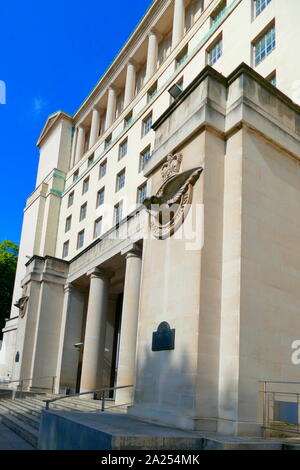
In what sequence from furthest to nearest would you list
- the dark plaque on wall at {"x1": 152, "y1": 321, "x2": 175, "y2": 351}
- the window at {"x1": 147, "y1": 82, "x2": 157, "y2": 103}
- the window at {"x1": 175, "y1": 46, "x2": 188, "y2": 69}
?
the window at {"x1": 147, "y1": 82, "x2": 157, "y2": 103}, the window at {"x1": 175, "y1": 46, "x2": 188, "y2": 69}, the dark plaque on wall at {"x1": 152, "y1": 321, "x2": 175, "y2": 351}

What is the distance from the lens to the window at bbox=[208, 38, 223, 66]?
83.1ft

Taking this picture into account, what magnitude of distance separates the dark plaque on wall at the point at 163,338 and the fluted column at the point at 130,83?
26432 millimetres

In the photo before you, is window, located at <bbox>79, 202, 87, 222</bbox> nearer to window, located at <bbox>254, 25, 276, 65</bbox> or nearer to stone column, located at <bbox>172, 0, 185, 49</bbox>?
stone column, located at <bbox>172, 0, 185, 49</bbox>

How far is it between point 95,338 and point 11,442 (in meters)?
10.4

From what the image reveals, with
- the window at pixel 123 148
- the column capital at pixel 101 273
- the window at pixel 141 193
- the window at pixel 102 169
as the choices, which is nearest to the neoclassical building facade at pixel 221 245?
the column capital at pixel 101 273

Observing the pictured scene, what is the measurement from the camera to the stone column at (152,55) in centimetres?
3281

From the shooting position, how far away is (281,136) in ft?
42.4

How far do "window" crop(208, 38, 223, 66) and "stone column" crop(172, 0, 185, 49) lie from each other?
4.91 m

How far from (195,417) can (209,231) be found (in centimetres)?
440

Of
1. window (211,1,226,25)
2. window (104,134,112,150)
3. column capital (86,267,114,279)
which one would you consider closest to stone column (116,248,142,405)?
column capital (86,267,114,279)

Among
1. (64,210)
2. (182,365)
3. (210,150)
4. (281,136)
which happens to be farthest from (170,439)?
(64,210)

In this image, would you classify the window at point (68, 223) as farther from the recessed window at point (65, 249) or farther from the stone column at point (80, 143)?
the stone column at point (80, 143)

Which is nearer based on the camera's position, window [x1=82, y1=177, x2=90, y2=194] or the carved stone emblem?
the carved stone emblem
